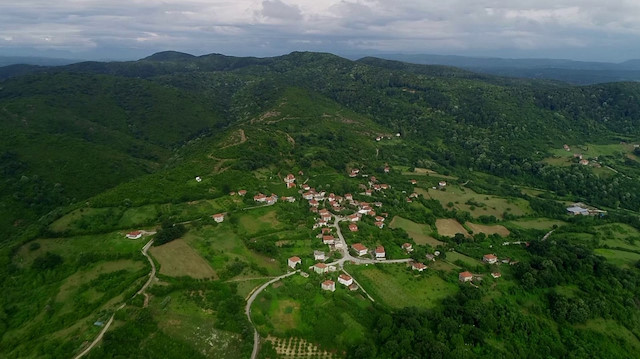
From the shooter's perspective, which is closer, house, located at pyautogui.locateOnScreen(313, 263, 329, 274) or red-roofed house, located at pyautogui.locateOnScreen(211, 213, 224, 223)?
house, located at pyautogui.locateOnScreen(313, 263, 329, 274)

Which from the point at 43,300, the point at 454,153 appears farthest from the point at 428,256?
the point at 454,153

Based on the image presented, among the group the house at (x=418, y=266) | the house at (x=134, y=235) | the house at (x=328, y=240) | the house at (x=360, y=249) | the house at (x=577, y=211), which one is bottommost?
the house at (x=577, y=211)

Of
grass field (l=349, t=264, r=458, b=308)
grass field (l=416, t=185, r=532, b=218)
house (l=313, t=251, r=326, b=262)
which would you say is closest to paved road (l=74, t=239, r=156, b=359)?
house (l=313, t=251, r=326, b=262)

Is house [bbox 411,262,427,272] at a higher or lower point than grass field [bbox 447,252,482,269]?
higher

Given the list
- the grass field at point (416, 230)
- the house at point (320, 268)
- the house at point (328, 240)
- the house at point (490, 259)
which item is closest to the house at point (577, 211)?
the house at point (490, 259)

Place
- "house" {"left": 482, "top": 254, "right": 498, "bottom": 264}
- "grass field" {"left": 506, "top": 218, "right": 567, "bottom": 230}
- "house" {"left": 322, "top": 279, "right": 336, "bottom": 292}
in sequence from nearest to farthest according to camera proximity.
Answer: "house" {"left": 322, "top": 279, "right": 336, "bottom": 292}, "house" {"left": 482, "top": 254, "right": 498, "bottom": 264}, "grass field" {"left": 506, "top": 218, "right": 567, "bottom": 230}

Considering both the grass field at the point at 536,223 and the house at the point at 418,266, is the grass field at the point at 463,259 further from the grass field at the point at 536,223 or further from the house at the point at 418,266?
the grass field at the point at 536,223

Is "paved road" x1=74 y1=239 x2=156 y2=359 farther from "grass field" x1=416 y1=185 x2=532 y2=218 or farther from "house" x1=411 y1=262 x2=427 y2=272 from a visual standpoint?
→ "grass field" x1=416 y1=185 x2=532 y2=218
